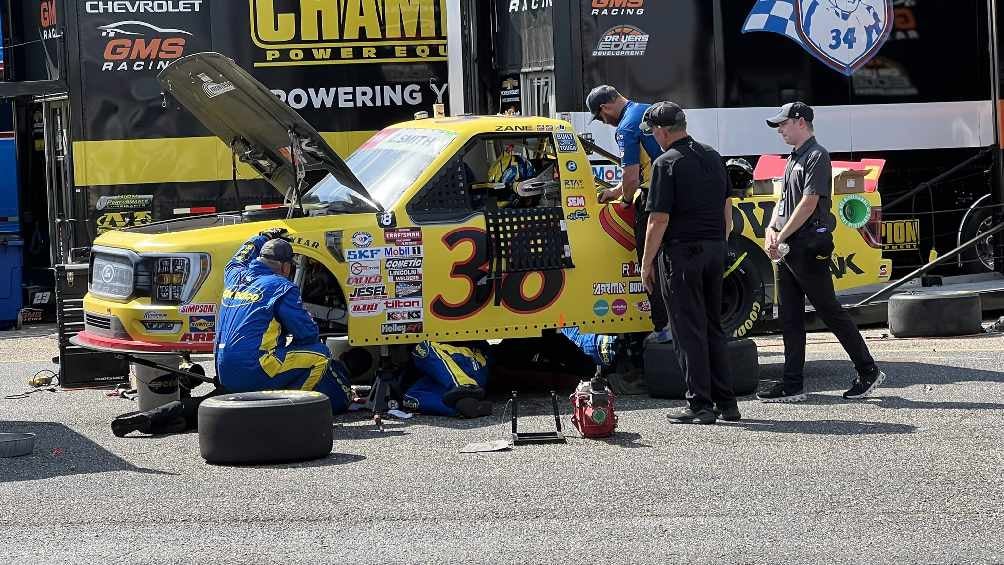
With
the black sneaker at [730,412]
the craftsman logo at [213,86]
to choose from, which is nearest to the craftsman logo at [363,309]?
the craftsman logo at [213,86]

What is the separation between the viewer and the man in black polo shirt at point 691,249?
9.10m

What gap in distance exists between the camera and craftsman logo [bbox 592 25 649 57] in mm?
14172

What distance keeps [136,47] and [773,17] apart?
20.0 ft

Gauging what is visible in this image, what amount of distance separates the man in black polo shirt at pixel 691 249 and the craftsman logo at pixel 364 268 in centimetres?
180

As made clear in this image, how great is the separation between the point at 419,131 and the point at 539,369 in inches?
77.9

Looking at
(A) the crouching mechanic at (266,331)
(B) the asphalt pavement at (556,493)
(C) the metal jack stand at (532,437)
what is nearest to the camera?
(B) the asphalt pavement at (556,493)

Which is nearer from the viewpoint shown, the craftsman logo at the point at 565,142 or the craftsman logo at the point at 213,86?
the craftsman logo at the point at 213,86

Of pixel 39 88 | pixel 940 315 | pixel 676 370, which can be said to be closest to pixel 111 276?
pixel 676 370

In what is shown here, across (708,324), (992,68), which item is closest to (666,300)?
(708,324)

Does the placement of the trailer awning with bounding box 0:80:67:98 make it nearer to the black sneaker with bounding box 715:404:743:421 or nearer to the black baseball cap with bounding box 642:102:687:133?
the black baseball cap with bounding box 642:102:687:133

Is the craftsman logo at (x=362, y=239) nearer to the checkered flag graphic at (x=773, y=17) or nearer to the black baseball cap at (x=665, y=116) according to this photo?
the black baseball cap at (x=665, y=116)

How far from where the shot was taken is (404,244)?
10.0 meters

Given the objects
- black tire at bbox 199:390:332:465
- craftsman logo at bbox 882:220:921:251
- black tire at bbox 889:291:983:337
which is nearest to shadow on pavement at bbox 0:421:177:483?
black tire at bbox 199:390:332:465

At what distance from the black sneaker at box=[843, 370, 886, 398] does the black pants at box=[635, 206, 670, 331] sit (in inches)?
50.6
